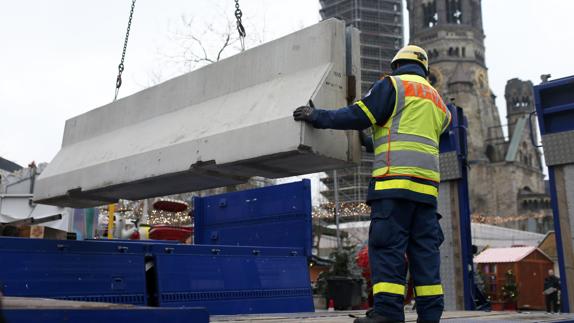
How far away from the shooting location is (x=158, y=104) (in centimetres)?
533

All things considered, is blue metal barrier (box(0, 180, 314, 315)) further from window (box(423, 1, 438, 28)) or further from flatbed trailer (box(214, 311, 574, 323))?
window (box(423, 1, 438, 28))

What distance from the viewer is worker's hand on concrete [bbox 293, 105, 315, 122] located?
12.4 ft

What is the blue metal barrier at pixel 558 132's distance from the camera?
634 centimetres

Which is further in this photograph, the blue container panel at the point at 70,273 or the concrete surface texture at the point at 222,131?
the concrete surface texture at the point at 222,131

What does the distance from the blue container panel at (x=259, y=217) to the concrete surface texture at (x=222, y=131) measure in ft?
6.20

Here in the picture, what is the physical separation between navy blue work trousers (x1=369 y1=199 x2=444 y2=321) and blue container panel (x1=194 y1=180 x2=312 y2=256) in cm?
300

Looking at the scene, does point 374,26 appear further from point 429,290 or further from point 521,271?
point 429,290

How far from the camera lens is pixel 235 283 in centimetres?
535

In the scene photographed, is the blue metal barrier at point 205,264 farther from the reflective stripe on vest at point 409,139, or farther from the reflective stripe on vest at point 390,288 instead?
the reflective stripe on vest at point 409,139

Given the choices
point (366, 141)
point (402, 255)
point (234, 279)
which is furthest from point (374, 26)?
point (402, 255)

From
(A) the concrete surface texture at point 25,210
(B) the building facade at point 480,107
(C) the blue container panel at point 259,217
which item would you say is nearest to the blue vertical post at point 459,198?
(C) the blue container panel at point 259,217

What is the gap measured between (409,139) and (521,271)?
17.5 metres

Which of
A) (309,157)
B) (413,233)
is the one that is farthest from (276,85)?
(413,233)

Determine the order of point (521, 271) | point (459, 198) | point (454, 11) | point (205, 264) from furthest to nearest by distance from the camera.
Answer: point (454, 11), point (521, 271), point (459, 198), point (205, 264)
